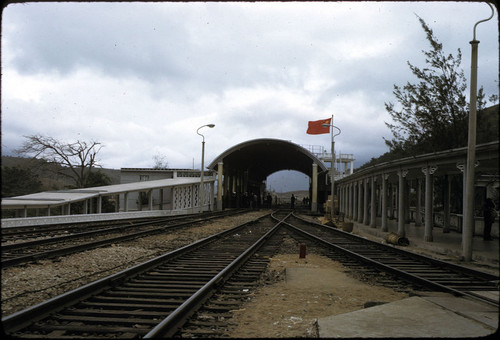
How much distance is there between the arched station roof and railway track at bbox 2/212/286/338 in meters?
38.6

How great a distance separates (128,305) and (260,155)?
176 ft

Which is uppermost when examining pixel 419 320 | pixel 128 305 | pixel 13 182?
pixel 13 182

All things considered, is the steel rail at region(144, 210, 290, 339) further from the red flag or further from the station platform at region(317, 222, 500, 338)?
the red flag

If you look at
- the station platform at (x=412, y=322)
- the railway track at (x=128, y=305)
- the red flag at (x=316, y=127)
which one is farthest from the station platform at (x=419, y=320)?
the red flag at (x=316, y=127)

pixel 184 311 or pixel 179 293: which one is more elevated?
pixel 184 311

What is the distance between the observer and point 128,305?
516cm

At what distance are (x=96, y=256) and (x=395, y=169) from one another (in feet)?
47.3

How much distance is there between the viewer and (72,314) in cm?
481

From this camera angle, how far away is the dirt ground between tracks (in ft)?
15.4

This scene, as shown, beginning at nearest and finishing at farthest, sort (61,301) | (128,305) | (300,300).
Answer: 1. (61,301)
2. (128,305)
3. (300,300)

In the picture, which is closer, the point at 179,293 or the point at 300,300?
the point at 179,293

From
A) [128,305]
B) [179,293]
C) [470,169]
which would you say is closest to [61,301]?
[128,305]

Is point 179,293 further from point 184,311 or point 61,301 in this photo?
point 61,301

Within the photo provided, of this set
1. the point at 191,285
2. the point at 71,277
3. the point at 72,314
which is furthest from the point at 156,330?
the point at 71,277
